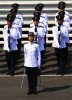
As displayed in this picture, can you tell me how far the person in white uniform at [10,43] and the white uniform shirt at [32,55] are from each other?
190 centimetres

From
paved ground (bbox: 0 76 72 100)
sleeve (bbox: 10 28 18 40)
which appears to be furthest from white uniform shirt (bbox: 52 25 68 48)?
sleeve (bbox: 10 28 18 40)

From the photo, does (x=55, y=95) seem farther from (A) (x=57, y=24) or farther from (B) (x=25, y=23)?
(B) (x=25, y=23)

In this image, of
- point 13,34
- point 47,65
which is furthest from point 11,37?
point 47,65

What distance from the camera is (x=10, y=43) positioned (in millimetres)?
16922

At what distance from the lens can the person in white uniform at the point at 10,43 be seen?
55.1ft

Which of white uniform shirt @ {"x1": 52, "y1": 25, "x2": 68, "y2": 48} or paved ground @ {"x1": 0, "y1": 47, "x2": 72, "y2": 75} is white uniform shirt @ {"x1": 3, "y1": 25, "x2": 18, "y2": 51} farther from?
white uniform shirt @ {"x1": 52, "y1": 25, "x2": 68, "y2": 48}

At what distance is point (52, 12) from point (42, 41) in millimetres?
3228

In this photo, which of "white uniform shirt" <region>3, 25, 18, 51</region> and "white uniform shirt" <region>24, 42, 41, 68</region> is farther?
"white uniform shirt" <region>3, 25, 18, 51</region>

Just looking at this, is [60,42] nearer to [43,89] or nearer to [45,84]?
[45,84]

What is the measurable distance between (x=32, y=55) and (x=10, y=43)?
6.73 ft

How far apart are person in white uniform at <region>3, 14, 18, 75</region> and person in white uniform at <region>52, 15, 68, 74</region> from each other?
3.59 feet

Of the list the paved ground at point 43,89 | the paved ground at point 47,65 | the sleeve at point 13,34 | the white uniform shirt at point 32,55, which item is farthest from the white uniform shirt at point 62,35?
the white uniform shirt at point 32,55

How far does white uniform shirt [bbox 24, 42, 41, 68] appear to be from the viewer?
1493 cm

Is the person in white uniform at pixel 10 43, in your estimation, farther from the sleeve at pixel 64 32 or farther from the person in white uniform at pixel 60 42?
the sleeve at pixel 64 32
